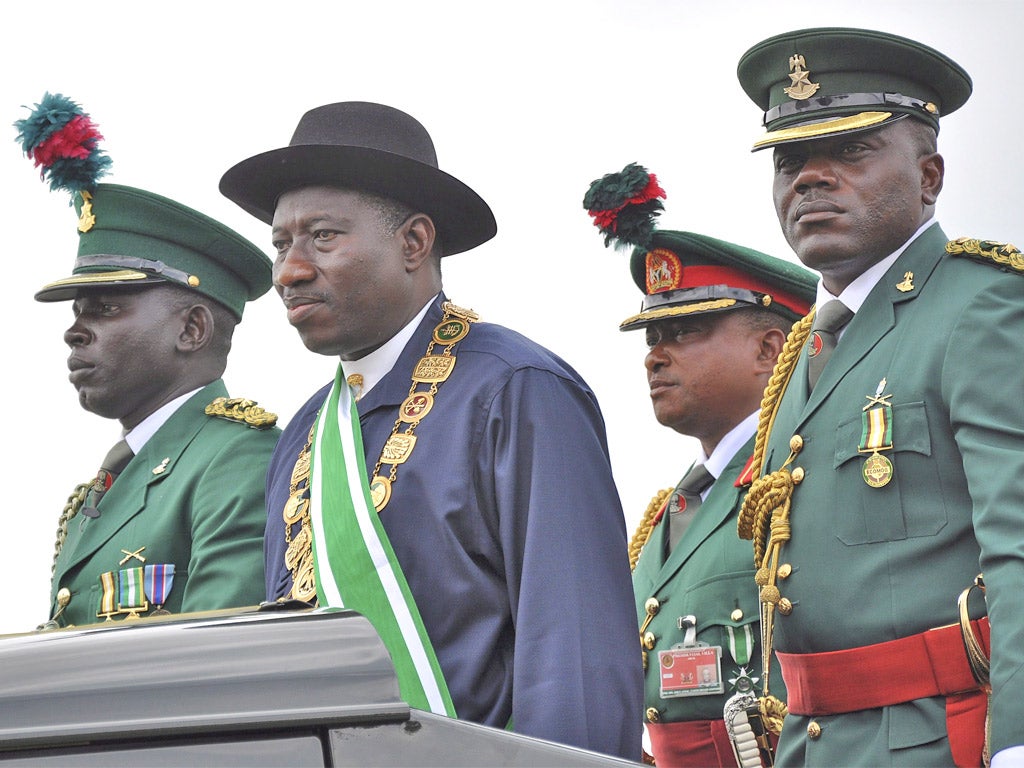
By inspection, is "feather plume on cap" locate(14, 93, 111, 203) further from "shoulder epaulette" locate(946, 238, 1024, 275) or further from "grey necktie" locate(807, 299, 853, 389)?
"shoulder epaulette" locate(946, 238, 1024, 275)

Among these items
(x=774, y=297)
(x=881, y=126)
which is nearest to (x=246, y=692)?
(x=881, y=126)

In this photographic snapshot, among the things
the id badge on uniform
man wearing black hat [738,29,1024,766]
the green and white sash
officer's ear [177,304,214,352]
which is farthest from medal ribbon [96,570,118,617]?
man wearing black hat [738,29,1024,766]

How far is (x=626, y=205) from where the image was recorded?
5.60 meters

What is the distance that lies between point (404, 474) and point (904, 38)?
67.7 inches

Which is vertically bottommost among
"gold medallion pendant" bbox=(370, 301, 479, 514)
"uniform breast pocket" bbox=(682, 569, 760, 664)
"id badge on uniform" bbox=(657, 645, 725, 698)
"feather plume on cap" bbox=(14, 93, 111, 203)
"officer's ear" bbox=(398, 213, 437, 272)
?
"id badge on uniform" bbox=(657, 645, 725, 698)

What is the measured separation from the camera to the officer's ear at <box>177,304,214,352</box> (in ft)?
17.4

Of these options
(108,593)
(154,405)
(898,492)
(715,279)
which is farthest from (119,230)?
(898,492)

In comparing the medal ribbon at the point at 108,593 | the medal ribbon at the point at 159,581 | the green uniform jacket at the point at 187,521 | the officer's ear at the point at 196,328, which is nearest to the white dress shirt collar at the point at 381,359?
the green uniform jacket at the point at 187,521

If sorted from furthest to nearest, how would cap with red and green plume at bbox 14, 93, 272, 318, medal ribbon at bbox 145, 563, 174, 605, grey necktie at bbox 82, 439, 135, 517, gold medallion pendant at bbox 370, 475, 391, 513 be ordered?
cap with red and green plume at bbox 14, 93, 272, 318 < grey necktie at bbox 82, 439, 135, 517 < medal ribbon at bbox 145, 563, 174, 605 < gold medallion pendant at bbox 370, 475, 391, 513

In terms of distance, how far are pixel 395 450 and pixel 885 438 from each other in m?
1.15

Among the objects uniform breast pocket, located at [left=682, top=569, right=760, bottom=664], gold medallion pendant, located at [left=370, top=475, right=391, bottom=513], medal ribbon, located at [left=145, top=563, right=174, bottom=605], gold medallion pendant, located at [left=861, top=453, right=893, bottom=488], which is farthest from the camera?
uniform breast pocket, located at [left=682, top=569, right=760, bottom=664]

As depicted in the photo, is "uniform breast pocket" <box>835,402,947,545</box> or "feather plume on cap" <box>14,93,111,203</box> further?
"feather plume on cap" <box>14,93,111,203</box>

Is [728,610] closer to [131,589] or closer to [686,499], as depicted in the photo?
[686,499]

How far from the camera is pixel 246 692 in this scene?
164cm
